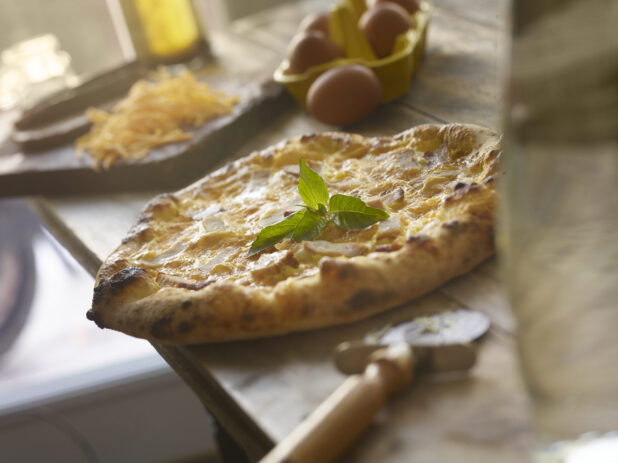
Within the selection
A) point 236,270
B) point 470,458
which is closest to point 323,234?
point 236,270

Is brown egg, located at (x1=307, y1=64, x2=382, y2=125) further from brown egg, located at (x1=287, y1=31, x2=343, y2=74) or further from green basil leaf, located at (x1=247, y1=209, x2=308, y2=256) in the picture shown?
green basil leaf, located at (x1=247, y1=209, x2=308, y2=256)

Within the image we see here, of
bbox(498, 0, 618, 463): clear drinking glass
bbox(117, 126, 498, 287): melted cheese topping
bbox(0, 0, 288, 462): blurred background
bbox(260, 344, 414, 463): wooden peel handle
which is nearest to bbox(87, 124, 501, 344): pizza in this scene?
bbox(117, 126, 498, 287): melted cheese topping

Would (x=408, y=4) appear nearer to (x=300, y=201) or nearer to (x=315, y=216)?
(x=300, y=201)

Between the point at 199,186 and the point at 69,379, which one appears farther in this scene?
the point at 69,379

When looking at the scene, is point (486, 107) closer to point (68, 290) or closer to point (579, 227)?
point (579, 227)

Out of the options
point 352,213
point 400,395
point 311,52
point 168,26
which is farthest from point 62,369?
point 400,395
